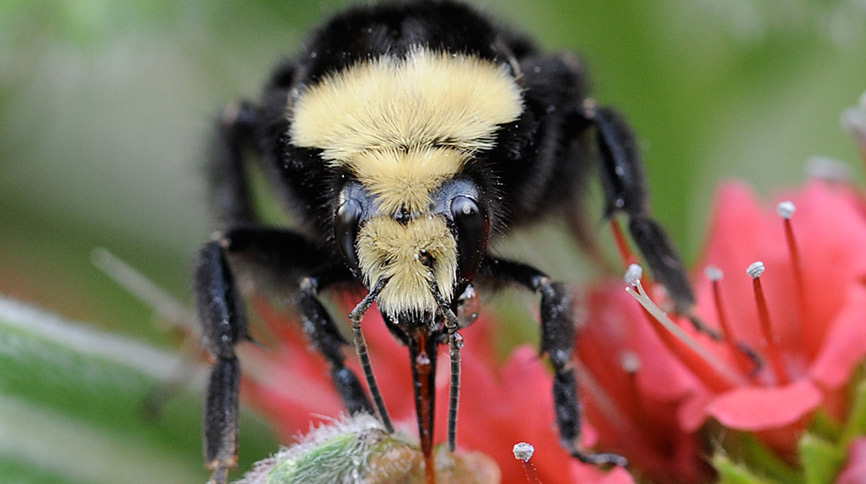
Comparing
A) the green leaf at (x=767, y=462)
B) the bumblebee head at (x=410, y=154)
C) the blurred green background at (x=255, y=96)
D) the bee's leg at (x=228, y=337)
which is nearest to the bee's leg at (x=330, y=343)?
the bee's leg at (x=228, y=337)

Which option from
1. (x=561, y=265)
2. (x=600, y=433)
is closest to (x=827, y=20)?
(x=561, y=265)

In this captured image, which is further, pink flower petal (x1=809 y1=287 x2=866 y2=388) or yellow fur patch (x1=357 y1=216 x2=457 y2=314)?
pink flower petal (x1=809 y1=287 x2=866 y2=388)

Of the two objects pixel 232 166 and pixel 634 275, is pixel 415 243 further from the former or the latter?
pixel 232 166

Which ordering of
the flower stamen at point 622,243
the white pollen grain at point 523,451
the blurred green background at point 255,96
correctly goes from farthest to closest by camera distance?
the blurred green background at point 255,96, the flower stamen at point 622,243, the white pollen grain at point 523,451

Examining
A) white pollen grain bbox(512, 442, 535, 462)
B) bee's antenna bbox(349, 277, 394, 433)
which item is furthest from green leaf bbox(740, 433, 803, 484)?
bee's antenna bbox(349, 277, 394, 433)

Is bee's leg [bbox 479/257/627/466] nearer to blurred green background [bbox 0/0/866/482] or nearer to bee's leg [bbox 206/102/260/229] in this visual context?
bee's leg [bbox 206/102/260/229]

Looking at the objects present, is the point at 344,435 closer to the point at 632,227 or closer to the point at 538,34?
the point at 632,227

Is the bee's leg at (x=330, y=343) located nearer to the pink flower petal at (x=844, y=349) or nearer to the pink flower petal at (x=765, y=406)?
the pink flower petal at (x=765, y=406)

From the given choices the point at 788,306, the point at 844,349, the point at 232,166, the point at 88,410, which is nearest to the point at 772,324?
the point at 788,306
